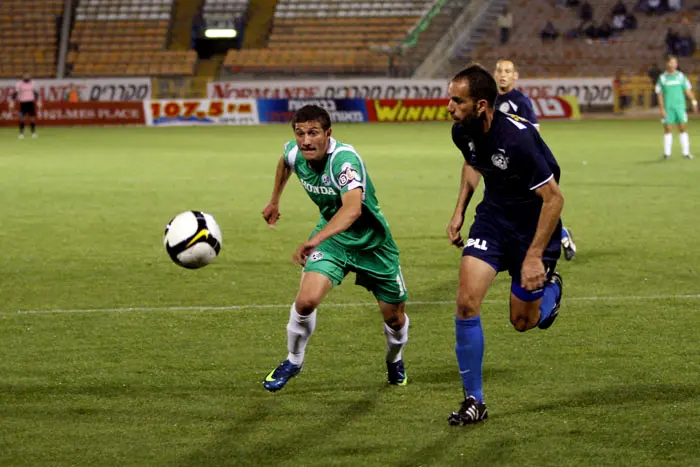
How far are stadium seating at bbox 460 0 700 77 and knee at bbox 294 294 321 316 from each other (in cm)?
3903

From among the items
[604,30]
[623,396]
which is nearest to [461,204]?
[623,396]

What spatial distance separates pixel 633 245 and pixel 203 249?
621 cm

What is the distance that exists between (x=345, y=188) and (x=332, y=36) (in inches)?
1694

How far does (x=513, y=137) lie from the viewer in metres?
5.75

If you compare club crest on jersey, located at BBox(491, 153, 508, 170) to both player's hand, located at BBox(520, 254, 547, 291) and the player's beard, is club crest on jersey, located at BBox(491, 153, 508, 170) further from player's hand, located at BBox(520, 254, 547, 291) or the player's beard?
player's hand, located at BBox(520, 254, 547, 291)

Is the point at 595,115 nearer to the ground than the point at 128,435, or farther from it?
farther from it

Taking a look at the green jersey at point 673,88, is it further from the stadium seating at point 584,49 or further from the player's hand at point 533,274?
the stadium seating at point 584,49

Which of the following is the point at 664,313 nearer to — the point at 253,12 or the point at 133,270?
the point at 133,270

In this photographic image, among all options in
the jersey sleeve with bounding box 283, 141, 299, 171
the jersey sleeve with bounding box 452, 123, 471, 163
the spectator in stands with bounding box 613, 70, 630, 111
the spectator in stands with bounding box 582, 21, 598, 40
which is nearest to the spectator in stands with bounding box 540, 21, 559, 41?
the spectator in stands with bounding box 582, 21, 598, 40

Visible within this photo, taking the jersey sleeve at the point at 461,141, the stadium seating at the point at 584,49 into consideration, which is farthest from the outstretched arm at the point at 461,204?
the stadium seating at the point at 584,49

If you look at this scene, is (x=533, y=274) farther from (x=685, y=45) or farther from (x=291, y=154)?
(x=685, y=45)

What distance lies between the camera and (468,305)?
19.0 ft

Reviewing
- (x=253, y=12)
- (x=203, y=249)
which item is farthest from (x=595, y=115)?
(x=203, y=249)

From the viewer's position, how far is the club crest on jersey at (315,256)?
21.0ft
